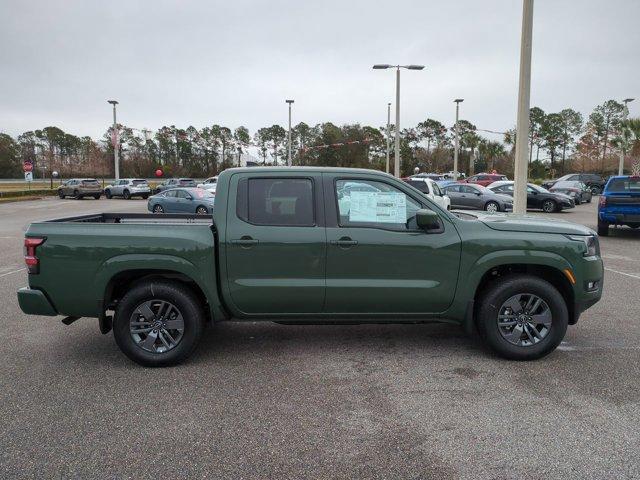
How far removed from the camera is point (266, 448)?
10.8 feet

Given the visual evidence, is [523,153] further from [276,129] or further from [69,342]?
[276,129]

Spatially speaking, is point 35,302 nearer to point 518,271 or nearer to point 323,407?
point 323,407

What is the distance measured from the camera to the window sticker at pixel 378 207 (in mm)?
4773

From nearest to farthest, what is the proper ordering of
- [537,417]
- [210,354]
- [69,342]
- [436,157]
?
1. [537,417]
2. [210,354]
3. [69,342]
4. [436,157]

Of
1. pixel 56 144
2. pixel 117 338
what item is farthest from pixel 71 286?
pixel 56 144

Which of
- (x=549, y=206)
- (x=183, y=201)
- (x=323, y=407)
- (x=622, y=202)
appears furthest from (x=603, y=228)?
(x=183, y=201)

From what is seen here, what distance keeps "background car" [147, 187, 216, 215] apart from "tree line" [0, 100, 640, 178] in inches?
1474

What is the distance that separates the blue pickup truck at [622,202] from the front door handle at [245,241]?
1189cm

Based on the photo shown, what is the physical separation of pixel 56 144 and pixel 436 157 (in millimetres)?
69159

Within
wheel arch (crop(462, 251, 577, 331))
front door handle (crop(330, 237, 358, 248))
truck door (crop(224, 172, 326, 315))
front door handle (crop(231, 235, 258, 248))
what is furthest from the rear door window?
wheel arch (crop(462, 251, 577, 331))

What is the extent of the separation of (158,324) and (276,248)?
1280mm

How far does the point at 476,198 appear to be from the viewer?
22.4m

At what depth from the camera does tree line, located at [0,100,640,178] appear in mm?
70125

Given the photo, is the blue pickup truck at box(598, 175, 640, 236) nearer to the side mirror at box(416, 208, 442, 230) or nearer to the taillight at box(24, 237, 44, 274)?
the side mirror at box(416, 208, 442, 230)
